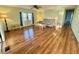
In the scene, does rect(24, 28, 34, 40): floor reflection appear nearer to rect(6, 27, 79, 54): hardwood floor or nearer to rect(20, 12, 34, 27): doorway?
rect(6, 27, 79, 54): hardwood floor

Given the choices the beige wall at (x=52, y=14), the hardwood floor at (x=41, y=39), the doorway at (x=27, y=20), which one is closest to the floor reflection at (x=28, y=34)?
the hardwood floor at (x=41, y=39)

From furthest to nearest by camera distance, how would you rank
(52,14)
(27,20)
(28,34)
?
(28,34) < (27,20) < (52,14)

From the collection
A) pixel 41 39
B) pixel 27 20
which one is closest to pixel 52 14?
pixel 27 20

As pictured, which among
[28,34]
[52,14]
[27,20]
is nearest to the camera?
[52,14]

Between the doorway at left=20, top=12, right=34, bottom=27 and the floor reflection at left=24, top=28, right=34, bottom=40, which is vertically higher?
the doorway at left=20, top=12, right=34, bottom=27

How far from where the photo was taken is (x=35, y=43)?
175 cm

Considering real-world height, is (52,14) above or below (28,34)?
above

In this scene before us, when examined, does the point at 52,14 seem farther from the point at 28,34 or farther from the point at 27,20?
the point at 28,34

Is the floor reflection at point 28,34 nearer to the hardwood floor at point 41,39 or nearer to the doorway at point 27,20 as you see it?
the hardwood floor at point 41,39

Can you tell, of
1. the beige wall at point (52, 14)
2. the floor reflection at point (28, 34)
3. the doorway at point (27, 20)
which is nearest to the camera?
the beige wall at point (52, 14)

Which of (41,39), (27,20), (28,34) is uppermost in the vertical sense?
(27,20)

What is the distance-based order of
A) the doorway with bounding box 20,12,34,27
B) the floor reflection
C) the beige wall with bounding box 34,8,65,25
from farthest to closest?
the floor reflection < the doorway with bounding box 20,12,34,27 < the beige wall with bounding box 34,8,65,25

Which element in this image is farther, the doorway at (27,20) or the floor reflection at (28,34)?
the floor reflection at (28,34)

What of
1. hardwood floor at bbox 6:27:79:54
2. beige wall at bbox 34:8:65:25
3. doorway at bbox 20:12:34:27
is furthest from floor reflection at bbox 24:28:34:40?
beige wall at bbox 34:8:65:25
